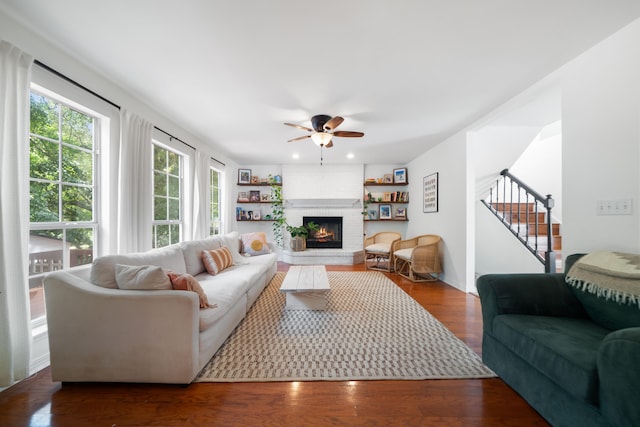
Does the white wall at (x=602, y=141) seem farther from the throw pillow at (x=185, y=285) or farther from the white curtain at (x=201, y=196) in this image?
the white curtain at (x=201, y=196)

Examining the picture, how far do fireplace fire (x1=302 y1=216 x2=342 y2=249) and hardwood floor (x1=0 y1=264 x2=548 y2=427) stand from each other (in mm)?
4471

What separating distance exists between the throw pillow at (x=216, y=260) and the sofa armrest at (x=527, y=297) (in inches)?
108

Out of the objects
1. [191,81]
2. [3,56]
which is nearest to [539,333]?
[191,81]

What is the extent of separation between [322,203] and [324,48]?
14.1 ft

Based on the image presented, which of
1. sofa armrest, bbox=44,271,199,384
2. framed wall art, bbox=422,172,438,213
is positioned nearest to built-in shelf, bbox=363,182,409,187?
framed wall art, bbox=422,172,438,213

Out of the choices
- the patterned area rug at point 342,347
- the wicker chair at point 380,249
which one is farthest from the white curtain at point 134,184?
the wicker chair at point 380,249

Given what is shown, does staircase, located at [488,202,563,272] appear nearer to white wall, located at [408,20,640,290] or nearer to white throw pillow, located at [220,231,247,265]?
white wall, located at [408,20,640,290]

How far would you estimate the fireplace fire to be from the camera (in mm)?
6090

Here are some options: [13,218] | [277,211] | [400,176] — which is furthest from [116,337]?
[400,176]

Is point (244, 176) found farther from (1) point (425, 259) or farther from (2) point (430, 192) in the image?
(1) point (425, 259)

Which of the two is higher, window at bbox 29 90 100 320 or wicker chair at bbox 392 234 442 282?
window at bbox 29 90 100 320

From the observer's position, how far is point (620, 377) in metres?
0.95

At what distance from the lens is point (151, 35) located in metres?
1.75

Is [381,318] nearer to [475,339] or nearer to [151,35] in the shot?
[475,339]
